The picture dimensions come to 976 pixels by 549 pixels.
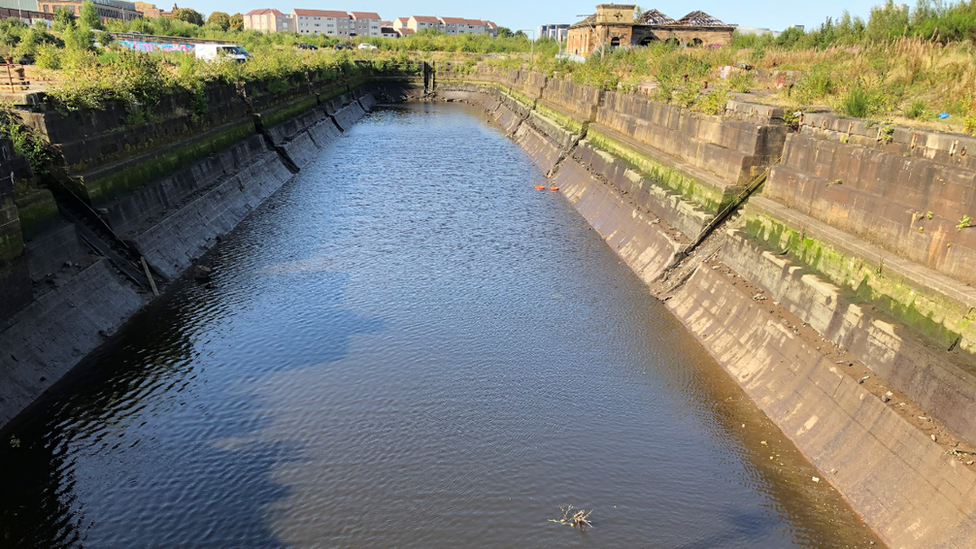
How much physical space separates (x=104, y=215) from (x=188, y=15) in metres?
132

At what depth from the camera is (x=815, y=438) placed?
10766 mm

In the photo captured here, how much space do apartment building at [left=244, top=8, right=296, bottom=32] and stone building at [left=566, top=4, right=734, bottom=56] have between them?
13968cm

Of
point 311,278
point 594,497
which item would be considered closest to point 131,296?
point 311,278

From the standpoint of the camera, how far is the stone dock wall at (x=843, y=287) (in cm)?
912

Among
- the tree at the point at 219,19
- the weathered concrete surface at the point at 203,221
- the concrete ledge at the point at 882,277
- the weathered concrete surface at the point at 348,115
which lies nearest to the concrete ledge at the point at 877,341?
the concrete ledge at the point at 882,277

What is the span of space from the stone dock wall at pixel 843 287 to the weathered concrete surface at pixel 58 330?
12949 mm

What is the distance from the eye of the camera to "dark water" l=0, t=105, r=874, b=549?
9.41 meters

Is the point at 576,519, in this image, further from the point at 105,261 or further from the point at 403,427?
the point at 105,261

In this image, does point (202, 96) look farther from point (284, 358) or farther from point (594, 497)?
point (594, 497)

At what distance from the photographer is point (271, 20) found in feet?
625

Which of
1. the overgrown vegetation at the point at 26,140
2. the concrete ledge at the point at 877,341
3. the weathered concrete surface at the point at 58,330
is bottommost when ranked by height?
the weathered concrete surface at the point at 58,330

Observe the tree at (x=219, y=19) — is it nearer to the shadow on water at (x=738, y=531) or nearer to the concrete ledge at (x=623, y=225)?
the concrete ledge at (x=623, y=225)

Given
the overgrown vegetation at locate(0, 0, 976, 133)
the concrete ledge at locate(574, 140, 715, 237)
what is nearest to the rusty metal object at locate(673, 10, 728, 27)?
the overgrown vegetation at locate(0, 0, 976, 133)

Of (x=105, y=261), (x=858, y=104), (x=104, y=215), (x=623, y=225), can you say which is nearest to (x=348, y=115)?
(x=623, y=225)
